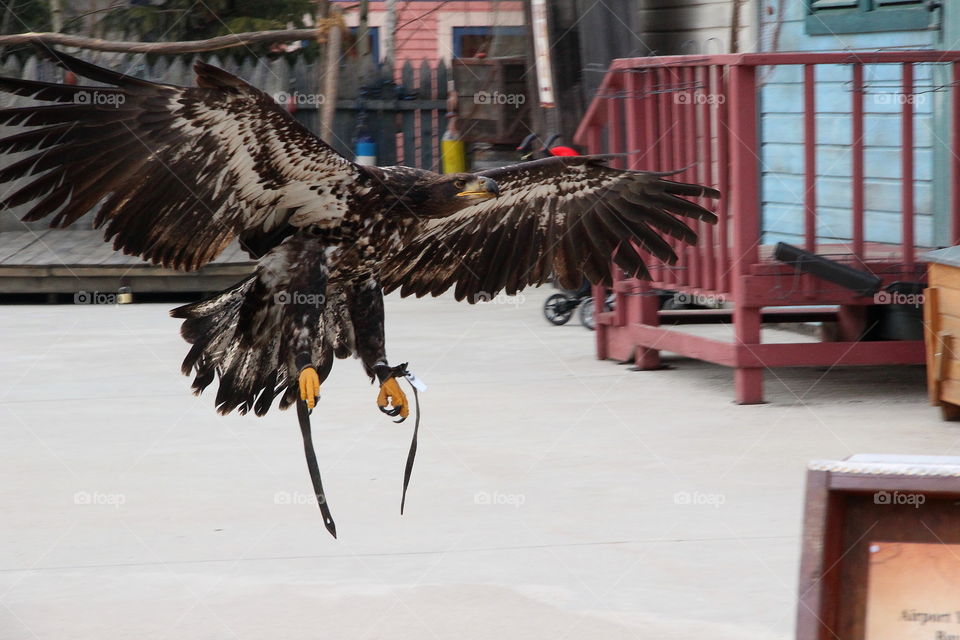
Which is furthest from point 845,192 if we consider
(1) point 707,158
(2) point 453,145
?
(2) point 453,145

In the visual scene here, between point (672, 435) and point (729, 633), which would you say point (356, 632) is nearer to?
point (729, 633)

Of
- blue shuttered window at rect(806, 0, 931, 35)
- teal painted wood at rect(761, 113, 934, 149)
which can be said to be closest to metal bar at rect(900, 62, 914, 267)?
teal painted wood at rect(761, 113, 934, 149)

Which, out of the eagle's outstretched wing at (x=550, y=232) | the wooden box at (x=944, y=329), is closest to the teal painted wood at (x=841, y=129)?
the wooden box at (x=944, y=329)

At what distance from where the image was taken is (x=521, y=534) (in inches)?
182

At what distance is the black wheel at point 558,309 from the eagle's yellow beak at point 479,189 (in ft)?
19.3

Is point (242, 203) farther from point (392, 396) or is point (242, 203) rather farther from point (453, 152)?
point (453, 152)

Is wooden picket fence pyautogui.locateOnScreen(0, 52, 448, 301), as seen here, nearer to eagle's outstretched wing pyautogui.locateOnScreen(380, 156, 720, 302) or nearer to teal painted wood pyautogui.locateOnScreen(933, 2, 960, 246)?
teal painted wood pyautogui.locateOnScreen(933, 2, 960, 246)

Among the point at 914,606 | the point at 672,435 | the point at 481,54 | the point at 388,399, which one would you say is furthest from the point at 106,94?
the point at 481,54

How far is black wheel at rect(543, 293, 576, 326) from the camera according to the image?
972 centimetres

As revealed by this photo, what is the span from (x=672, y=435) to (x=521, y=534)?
1688mm

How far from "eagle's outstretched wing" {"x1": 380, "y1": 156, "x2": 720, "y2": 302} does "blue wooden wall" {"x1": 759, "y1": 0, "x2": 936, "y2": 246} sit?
115 inches

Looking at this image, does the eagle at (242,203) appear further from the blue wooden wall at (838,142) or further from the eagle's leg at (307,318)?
the blue wooden wall at (838,142)

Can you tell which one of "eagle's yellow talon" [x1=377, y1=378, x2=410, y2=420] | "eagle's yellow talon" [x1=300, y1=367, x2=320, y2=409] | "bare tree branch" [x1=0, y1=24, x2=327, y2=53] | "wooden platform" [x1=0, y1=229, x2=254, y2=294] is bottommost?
"wooden platform" [x1=0, y1=229, x2=254, y2=294]

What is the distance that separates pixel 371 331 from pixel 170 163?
749mm
